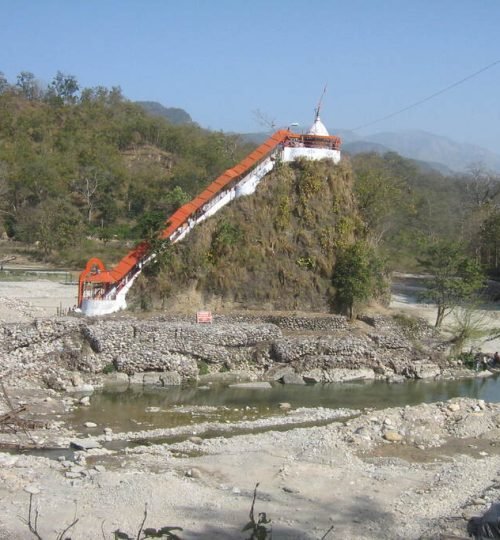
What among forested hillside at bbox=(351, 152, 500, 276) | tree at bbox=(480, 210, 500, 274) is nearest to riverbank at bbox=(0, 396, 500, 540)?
forested hillside at bbox=(351, 152, 500, 276)

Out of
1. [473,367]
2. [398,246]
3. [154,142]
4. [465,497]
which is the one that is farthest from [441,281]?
[154,142]

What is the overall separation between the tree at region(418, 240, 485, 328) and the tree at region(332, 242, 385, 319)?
10.4ft

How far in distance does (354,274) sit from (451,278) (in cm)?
528

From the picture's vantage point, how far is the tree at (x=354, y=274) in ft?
105

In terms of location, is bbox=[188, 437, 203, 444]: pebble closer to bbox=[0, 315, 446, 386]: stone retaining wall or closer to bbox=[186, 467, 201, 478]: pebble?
bbox=[186, 467, 201, 478]: pebble

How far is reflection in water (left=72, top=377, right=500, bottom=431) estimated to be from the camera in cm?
2303

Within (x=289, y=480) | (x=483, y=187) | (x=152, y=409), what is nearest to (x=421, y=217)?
(x=483, y=187)

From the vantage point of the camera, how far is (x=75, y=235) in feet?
167

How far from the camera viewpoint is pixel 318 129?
35688mm

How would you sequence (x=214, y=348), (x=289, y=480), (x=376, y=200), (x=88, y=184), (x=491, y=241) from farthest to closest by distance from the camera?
(x=88, y=184) < (x=491, y=241) < (x=376, y=200) < (x=214, y=348) < (x=289, y=480)

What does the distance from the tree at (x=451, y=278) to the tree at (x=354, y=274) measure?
318 cm

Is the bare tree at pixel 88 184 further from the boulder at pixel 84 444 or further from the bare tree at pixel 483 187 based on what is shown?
the boulder at pixel 84 444

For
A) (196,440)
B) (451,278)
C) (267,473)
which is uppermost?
(451,278)

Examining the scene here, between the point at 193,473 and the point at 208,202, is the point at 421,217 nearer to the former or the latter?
the point at 208,202
